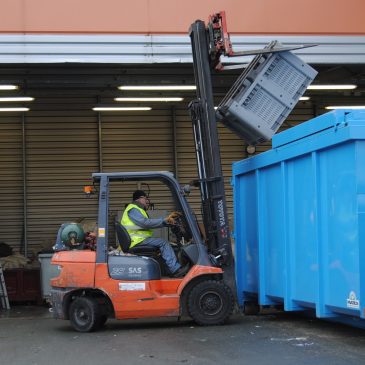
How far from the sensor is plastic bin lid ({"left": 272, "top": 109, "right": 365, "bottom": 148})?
656 centimetres

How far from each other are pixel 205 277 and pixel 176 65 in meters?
4.48

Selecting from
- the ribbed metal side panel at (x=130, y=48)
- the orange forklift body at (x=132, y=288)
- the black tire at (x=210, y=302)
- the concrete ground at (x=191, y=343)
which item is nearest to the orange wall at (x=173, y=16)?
the ribbed metal side panel at (x=130, y=48)

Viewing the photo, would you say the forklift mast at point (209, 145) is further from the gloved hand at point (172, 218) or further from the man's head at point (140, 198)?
the man's head at point (140, 198)

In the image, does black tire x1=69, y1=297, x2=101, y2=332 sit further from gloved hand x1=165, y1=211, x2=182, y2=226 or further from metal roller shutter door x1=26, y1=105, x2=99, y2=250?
metal roller shutter door x1=26, y1=105, x2=99, y2=250

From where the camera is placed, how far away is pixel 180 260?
8.65 metres

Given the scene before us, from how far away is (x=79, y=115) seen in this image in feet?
49.8

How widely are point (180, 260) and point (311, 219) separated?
2181 millimetres

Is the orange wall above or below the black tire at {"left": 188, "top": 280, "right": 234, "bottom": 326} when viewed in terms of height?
above

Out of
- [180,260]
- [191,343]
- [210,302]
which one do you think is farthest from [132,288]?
[191,343]

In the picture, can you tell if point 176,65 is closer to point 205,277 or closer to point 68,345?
point 205,277

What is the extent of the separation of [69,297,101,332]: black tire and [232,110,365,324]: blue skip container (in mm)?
2399

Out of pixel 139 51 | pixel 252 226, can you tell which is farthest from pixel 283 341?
pixel 139 51

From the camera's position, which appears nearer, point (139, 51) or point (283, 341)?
point (283, 341)

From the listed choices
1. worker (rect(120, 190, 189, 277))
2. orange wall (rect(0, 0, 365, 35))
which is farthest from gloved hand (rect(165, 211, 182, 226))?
orange wall (rect(0, 0, 365, 35))
